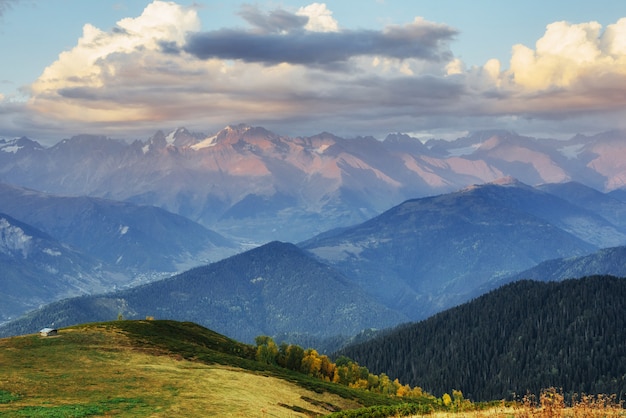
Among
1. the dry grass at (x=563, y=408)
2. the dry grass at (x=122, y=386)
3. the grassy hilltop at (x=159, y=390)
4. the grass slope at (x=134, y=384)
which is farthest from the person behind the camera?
the grass slope at (x=134, y=384)

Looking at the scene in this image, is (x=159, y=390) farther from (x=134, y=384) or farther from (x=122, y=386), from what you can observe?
(x=122, y=386)

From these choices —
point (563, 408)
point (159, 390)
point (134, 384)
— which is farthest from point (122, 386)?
point (563, 408)

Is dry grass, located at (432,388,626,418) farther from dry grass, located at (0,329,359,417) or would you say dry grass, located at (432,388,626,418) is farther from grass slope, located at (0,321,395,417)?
grass slope, located at (0,321,395,417)

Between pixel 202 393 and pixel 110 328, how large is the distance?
6652 centimetres

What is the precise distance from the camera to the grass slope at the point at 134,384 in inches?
2505

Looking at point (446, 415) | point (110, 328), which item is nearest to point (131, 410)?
point (446, 415)

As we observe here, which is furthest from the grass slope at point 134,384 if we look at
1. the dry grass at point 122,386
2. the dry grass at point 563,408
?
the dry grass at point 563,408

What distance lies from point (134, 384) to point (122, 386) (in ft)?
5.60

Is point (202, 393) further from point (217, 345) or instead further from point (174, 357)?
point (217, 345)

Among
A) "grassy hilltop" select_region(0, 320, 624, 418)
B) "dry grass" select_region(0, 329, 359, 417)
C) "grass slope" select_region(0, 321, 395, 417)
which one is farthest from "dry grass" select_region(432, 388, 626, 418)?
"grass slope" select_region(0, 321, 395, 417)

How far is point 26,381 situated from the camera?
7350cm

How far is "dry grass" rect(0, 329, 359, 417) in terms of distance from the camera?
62906 millimetres

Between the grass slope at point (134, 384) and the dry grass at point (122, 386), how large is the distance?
0.11m

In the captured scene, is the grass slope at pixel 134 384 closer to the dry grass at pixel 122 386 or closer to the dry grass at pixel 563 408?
the dry grass at pixel 122 386
